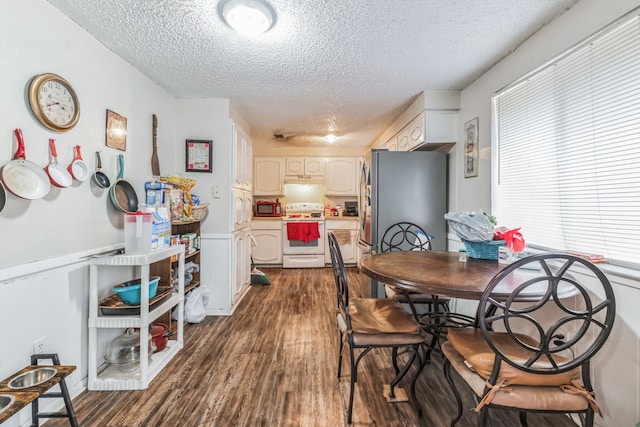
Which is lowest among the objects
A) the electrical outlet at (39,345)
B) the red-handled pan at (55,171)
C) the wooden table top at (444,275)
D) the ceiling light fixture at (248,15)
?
the electrical outlet at (39,345)

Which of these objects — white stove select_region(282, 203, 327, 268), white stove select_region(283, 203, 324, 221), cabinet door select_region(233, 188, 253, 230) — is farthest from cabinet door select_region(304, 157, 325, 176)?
cabinet door select_region(233, 188, 253, 230)

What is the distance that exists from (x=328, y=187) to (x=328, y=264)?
4.67 feet

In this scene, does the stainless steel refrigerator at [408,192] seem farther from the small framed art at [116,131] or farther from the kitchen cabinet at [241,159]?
the small framed art at [116,131]

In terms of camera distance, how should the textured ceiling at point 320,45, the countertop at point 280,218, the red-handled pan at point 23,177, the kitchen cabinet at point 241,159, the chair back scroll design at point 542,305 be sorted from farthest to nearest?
the countertop at point 280,218, the kitchen cabinet at point 241,159, the textured ceiling at point 320,45, the red-handled pan at point 23,177, the chair back scroll design at point 542,305

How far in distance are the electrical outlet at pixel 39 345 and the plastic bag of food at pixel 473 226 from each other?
2431 millimetres

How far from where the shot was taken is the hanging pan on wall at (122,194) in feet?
6.45

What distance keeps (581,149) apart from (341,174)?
3852 mm

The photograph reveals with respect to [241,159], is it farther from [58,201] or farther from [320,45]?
[58,201]

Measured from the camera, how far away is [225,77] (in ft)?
7.92

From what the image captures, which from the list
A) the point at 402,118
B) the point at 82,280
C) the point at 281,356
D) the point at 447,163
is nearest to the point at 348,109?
the point at 402,118

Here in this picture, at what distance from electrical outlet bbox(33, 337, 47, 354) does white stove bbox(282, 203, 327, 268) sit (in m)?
3.51

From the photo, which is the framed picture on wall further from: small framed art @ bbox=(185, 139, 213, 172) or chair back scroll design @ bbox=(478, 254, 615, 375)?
small framed art @ bbox=(185, 139, 213, 172)

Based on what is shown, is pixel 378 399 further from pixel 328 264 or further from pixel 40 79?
pixel 328 264

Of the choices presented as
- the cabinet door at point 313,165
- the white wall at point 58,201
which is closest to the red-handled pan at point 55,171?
the white wall at point 58,201
